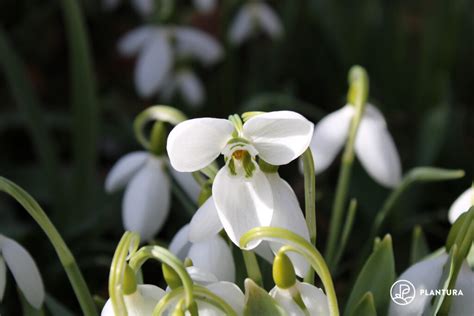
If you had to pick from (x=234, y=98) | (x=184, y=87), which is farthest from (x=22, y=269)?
(x=234, y=98)

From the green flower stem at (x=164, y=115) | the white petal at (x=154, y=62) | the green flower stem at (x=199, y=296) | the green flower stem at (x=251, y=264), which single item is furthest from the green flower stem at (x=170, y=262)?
the white petal at (x=154, y=62)

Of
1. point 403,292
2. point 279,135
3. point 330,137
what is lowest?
point 403,292

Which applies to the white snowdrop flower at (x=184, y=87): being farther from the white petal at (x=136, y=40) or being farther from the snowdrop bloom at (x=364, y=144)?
the snowdrop bloom at (x=364, y=144)

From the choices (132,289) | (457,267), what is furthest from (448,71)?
(132,289)

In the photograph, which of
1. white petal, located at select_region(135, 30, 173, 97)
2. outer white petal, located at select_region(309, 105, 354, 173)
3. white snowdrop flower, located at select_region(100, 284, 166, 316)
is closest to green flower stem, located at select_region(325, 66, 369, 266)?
outer white petal, located at select_region(309, 105, 354, 173)

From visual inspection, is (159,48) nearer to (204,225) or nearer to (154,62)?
(154,62)

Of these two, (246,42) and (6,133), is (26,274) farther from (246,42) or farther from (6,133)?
(246,42)
